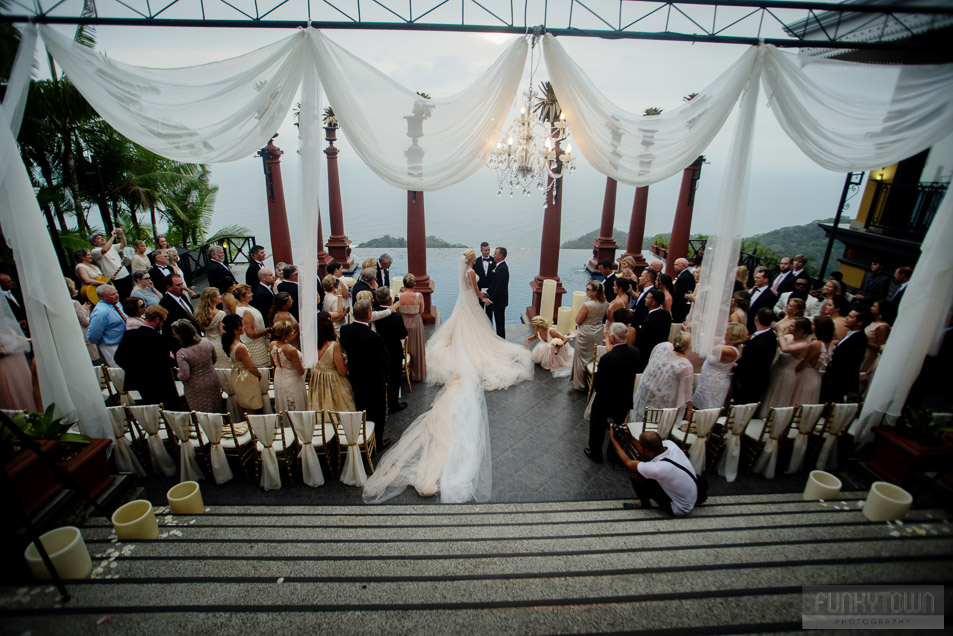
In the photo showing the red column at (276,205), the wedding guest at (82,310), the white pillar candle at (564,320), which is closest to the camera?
the wedding guest at (82,310)

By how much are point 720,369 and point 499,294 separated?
3650 millimetres

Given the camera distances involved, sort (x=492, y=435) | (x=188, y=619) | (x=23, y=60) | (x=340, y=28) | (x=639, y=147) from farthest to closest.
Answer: (x=492, y=435) < (x=639, y=147) < (x=340, y=28) < (x=23, y=60) < (x=188, y=619)

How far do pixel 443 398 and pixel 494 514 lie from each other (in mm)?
1865

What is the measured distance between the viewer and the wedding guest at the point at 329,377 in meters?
4.29

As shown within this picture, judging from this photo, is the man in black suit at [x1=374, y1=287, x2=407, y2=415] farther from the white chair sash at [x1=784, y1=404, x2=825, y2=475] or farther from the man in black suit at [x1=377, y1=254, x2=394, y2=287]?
the white chair sash at [x1=784, y1=404, x2=825, y2=475]

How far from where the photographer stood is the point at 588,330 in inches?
229

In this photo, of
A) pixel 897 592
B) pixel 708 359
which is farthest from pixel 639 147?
pixel 897 592

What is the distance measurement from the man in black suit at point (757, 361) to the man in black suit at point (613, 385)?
1.12 meters

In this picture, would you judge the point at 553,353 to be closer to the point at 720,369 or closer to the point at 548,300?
the point at 548,300

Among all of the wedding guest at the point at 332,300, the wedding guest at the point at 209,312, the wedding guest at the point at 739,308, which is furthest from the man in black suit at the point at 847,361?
the wedding guest at the point at 209,312

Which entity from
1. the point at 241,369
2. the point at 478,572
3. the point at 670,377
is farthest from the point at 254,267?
the point at 670,377

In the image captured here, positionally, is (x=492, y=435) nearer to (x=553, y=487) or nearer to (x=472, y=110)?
(x=553, y=487)

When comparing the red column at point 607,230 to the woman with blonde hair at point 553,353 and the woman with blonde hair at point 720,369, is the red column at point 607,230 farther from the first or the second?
the woman with blonde hair at point 720,369

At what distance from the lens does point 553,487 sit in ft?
13.7
